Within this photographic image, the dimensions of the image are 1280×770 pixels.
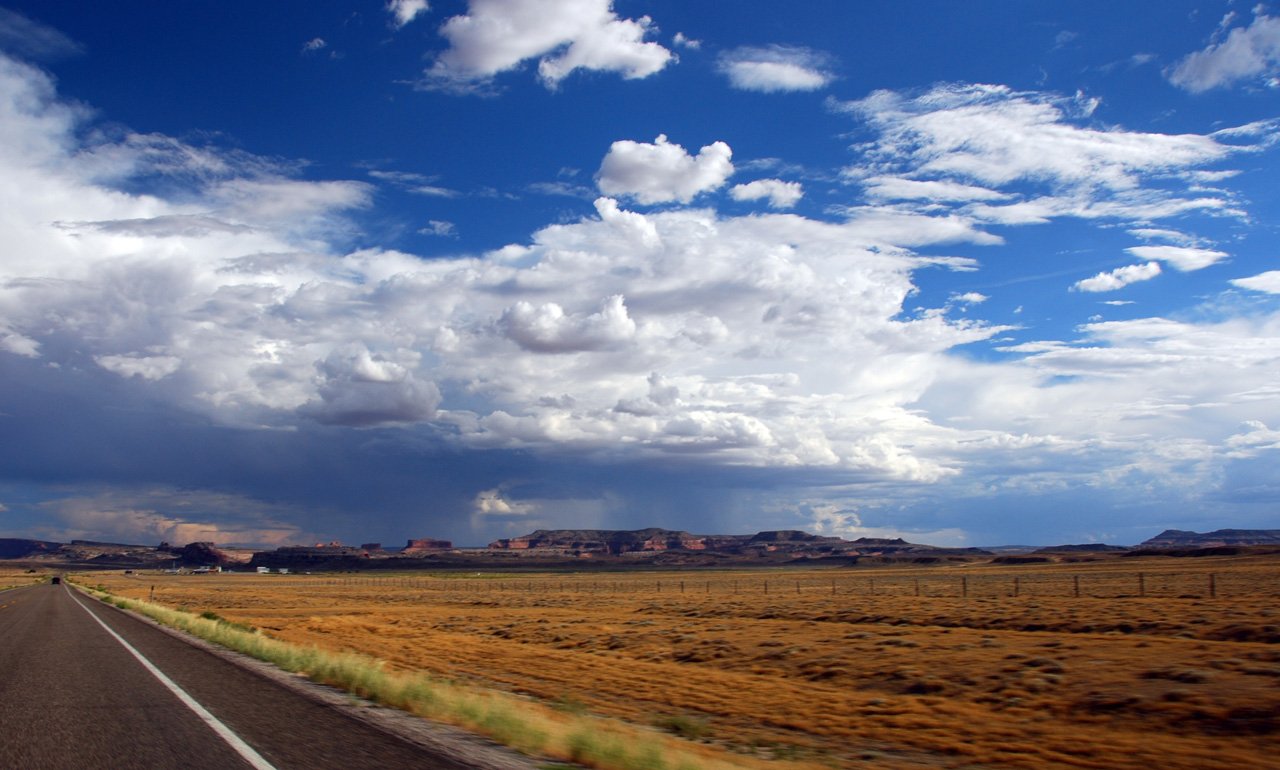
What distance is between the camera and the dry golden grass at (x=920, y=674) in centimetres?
1131

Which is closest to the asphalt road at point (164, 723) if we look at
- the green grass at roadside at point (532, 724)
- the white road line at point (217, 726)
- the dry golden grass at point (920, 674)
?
the white road line at point (217, 726)

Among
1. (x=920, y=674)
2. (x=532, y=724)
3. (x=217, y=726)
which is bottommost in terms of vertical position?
(x=920, y=674)

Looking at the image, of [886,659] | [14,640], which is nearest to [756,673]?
[886,659]

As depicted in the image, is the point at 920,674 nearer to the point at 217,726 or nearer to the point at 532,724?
the point at 532,724

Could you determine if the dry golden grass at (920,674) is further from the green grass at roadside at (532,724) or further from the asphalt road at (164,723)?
the asphalt road at (164,723)

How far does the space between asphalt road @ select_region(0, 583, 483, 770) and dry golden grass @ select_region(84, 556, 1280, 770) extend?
5.09 m

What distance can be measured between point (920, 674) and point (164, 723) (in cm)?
1460

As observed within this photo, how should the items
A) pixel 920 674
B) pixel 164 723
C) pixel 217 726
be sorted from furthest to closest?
pixel 920 674 → pixel 164 723 → pixel 217 726

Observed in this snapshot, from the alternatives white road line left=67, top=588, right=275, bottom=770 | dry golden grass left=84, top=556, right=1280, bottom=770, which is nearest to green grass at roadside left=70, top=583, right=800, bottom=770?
dry golden grass left=84, top=556, right=1280, bottom=770

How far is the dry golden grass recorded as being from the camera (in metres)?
11.3

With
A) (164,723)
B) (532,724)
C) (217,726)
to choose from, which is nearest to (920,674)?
(532,724)

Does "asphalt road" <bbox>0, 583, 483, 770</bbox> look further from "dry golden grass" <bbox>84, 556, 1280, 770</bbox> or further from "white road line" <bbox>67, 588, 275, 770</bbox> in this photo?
"dry golden grass" <bbox>84, 556, 1280, 770</bbox>

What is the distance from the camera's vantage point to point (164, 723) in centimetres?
1003

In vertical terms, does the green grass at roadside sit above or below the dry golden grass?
above
